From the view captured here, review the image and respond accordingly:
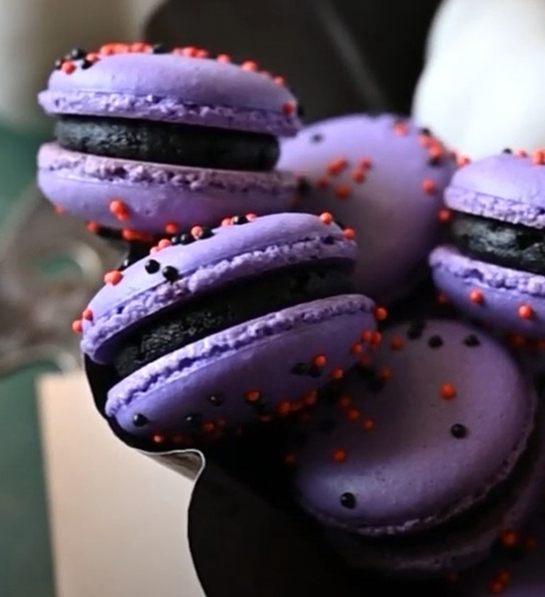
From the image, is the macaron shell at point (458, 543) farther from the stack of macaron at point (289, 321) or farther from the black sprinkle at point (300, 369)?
the black sprinkle at point (300, 369)

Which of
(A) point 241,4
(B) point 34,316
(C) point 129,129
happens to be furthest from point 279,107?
(A) point 241,4

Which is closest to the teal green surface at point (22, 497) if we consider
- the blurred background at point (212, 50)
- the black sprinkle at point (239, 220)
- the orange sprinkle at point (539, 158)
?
the blurred background at point (212, 50)

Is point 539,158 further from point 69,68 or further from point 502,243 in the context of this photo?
point 69,68

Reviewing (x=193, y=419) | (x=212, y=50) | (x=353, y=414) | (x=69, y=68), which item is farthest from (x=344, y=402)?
(x=212, y=50)

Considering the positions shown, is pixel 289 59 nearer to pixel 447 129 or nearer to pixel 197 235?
pixel 447 129

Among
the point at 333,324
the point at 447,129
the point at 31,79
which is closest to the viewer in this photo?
the point at 333,324

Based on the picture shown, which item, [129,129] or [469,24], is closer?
[129,129]

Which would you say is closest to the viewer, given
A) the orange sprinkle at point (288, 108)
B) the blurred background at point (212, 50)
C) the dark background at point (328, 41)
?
the orange sprinkle at point (288, 108)
